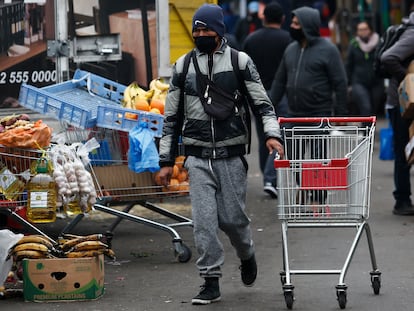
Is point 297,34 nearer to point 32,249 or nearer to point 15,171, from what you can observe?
point 15,171

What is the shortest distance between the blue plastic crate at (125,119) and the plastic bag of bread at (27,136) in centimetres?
65

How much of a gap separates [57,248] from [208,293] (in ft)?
3.81

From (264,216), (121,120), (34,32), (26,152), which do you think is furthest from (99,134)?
(264,216)

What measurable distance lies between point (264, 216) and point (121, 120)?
3165 mm

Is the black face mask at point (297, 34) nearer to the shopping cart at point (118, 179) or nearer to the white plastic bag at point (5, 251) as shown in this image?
the shopping cart at point (118, 179)

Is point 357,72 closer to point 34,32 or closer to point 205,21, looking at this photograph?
point 34,32

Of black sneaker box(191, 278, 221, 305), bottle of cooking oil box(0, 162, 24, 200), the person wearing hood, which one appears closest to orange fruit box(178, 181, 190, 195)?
bottle of cooking oil box(0, 162, 24, 200)

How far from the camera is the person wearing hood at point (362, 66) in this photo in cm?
1759

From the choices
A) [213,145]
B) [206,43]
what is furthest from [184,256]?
[206,43]

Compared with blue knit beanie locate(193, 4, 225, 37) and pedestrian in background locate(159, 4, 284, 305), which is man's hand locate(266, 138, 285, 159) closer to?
pedestrian in background locate(159, 4, 284, 305)

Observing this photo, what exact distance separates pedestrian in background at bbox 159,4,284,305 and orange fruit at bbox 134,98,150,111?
186 cm

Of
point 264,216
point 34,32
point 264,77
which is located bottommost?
Answer: point 264,216

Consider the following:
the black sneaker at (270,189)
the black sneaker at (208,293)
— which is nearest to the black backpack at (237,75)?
the black sneaker at (208,293)

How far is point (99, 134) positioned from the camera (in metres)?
9.22
